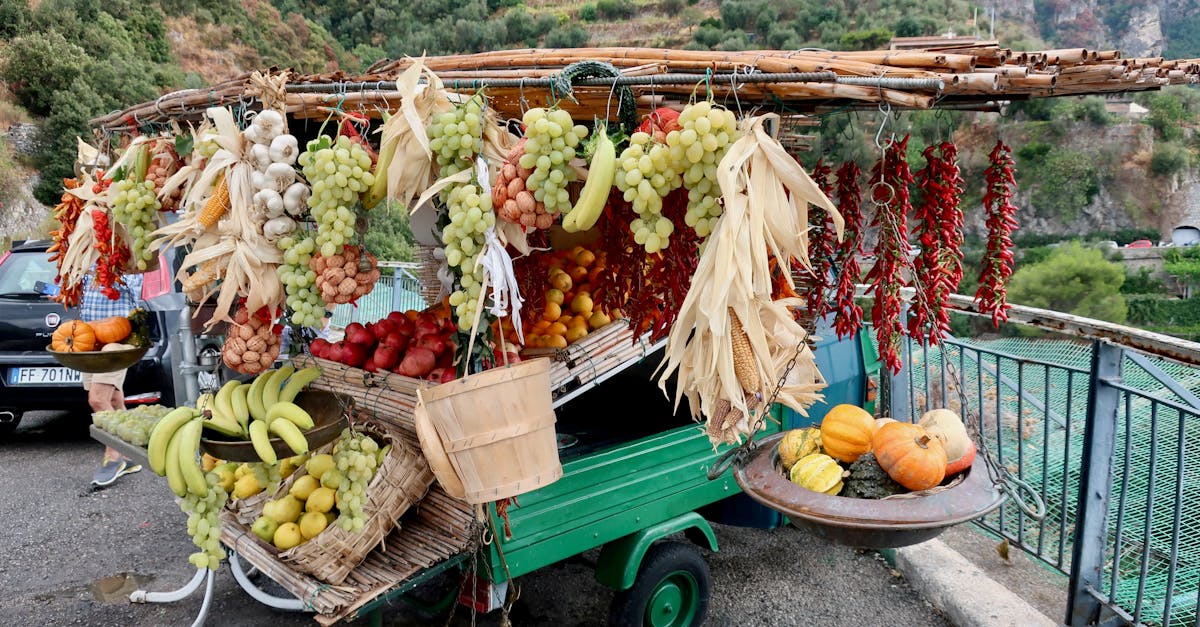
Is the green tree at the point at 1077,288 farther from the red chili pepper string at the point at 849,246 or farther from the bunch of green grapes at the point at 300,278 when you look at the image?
the bunch of green grapes at the point at 300,278

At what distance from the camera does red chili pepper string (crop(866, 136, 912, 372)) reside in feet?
8.87

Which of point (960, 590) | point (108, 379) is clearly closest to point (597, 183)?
point (960, 590)

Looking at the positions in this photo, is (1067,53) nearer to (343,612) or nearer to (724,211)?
(724,211)

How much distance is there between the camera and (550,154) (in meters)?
1.88

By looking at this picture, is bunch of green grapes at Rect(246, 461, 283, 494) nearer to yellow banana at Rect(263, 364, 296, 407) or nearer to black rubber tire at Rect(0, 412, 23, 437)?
yellow banana at Rect(263, 364, 296, 407)

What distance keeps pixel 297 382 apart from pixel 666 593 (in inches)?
73.8

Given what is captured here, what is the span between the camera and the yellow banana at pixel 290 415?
2605 mm

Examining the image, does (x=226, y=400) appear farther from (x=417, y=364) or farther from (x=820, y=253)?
(x=820, y=253)

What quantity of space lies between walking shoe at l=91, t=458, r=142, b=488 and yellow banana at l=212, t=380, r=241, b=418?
3.46 m

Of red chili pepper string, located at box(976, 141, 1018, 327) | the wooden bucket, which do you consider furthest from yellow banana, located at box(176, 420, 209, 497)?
red chili pepper string, located at box(976, 141, 1018, 327)

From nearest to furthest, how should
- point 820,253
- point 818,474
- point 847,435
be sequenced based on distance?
1. point 818,474
2. point 847,435
3. point 820,253

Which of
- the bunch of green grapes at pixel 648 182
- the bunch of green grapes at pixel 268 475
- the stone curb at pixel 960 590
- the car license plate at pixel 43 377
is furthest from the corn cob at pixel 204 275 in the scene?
the car license plate at pixel 43 377

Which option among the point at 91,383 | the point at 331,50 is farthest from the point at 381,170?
the point at 331,50

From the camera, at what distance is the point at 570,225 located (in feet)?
6.22
